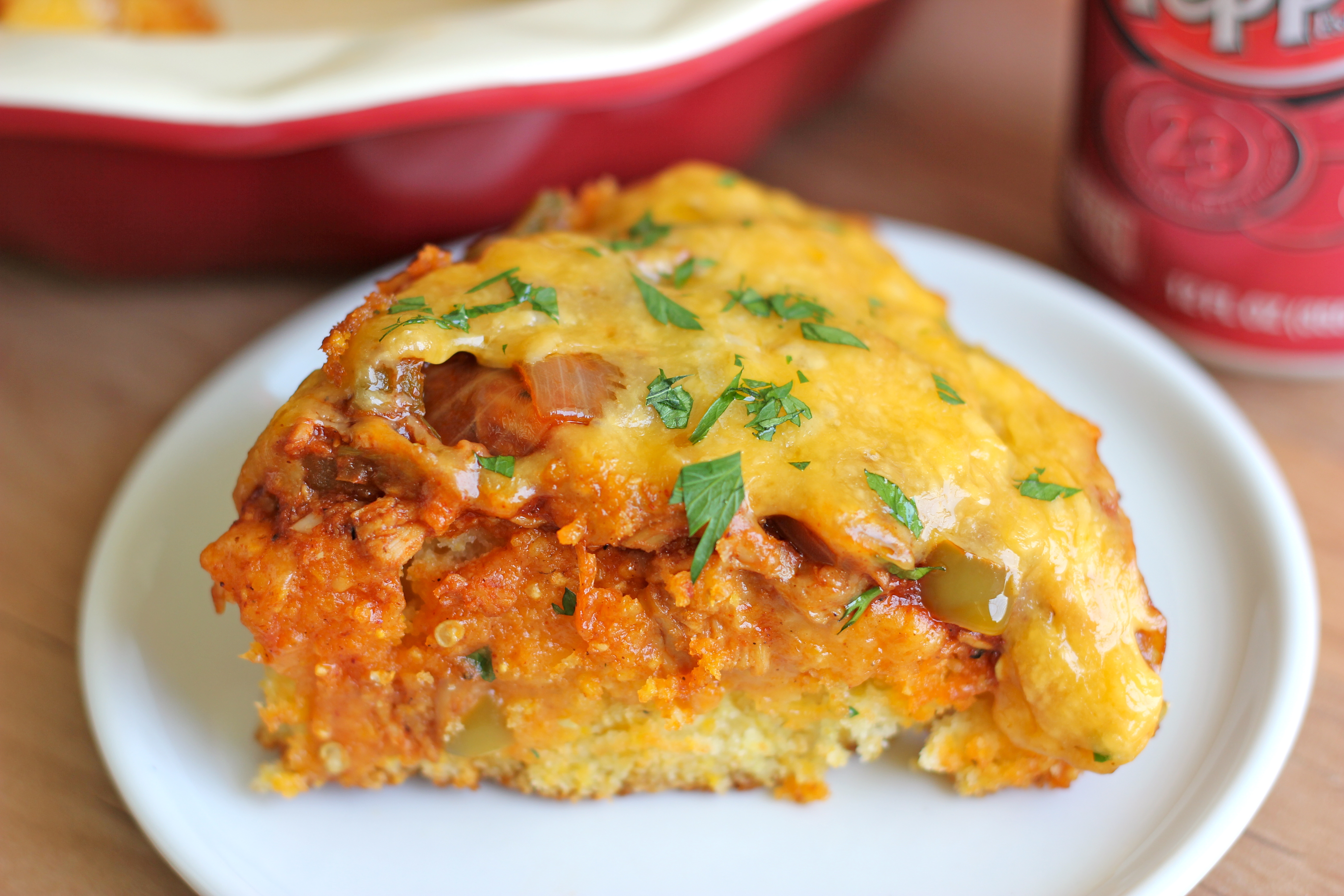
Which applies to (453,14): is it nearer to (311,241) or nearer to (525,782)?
(311,241)

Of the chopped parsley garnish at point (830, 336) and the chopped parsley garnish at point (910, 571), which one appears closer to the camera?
the chopped parsley garnish at point (910, 571)

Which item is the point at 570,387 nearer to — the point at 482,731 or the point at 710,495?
the point at 710,495

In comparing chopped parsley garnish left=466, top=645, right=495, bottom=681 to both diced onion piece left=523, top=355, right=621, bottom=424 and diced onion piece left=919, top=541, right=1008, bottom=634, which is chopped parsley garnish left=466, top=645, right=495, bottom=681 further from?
diced onion piece left=919, top=541, right=1008, bottom=634

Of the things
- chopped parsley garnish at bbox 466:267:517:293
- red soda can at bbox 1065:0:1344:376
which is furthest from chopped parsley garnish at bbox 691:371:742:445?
red soda can at bbox 1065:0:1344:376

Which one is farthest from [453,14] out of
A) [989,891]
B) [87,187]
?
[989,891]

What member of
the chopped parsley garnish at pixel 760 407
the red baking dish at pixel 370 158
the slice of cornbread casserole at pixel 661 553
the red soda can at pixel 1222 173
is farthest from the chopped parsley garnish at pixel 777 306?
the red soda can at pixel 1222 173

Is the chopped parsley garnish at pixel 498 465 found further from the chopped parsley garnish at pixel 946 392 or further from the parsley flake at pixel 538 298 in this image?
the chopped parsley garnish at pixel 946 392
